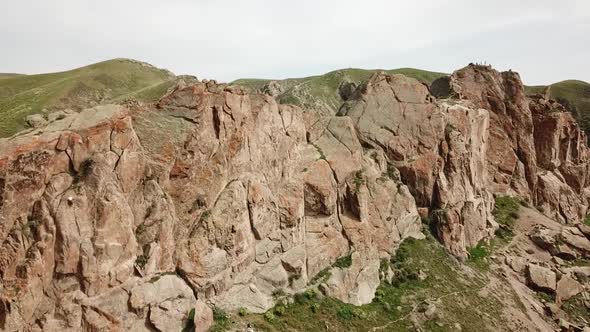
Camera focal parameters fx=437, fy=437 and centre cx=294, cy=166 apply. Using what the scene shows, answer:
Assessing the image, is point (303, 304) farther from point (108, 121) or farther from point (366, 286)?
point (108, 121)

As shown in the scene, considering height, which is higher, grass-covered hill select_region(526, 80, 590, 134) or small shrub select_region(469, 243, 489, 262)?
grass-covered hill select_region(526, 80, 590, 134)

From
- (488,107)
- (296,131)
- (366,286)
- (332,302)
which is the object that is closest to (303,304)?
(332,302)

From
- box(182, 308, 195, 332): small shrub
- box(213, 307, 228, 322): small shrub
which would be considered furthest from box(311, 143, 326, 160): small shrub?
box(182, 308, 195, 332): small shrub

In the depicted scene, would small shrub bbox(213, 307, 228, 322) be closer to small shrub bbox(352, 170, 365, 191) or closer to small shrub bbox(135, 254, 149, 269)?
small shrub bbox(135, 254, 149, 269)

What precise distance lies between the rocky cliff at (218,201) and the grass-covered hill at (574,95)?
11122 centimetres

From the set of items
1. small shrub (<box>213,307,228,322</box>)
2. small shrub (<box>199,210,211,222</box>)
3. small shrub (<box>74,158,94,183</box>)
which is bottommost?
small shrub (<box>213,307,228,322</box>)

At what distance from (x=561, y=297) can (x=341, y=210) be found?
29141 mm

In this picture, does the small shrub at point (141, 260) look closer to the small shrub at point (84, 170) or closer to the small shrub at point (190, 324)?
the small shrub at point (190, 324)

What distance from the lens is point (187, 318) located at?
3141cm

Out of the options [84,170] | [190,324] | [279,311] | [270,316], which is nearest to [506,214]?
[279,311]

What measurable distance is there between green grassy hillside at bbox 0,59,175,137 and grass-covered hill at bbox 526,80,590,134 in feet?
436

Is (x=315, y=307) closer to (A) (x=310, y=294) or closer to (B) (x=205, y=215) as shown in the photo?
(A) (x=310, y=294)

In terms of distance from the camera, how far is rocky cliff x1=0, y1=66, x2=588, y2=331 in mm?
27094

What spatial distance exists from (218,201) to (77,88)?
40352mm
